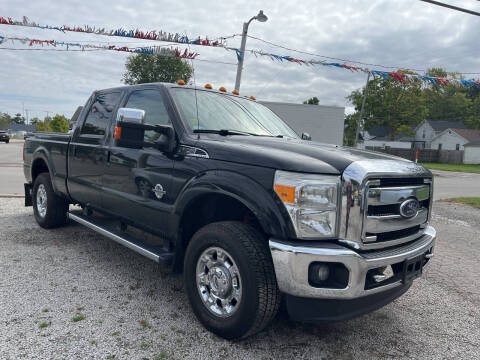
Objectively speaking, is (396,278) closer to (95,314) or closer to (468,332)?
(468,332)

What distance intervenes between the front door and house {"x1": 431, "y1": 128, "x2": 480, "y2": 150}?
58.4 m

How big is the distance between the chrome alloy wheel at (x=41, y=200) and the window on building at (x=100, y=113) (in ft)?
4.90

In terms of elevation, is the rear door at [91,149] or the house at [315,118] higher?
the house at [315,118]

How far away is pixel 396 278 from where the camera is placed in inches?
104

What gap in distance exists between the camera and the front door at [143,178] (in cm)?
327

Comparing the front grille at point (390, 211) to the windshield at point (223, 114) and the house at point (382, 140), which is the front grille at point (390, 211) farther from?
the house at point (382, 140)

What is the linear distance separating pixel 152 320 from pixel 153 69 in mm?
42967

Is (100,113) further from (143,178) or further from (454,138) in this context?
(454,138)

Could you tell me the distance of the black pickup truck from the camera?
2400 mm

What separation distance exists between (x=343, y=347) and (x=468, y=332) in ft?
3.88

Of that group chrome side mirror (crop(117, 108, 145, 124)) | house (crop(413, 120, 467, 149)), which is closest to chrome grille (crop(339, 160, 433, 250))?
chrome side mirror (crop(117, 108, 145, 124))

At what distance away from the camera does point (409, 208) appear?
2688mm

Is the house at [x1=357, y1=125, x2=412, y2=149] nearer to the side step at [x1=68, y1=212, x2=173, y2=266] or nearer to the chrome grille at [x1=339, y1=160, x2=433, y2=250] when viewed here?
the side step at [x1=68, y1=212, x2=173, y2=266]

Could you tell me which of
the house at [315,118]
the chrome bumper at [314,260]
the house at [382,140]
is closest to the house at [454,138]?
the house at [382,140]
